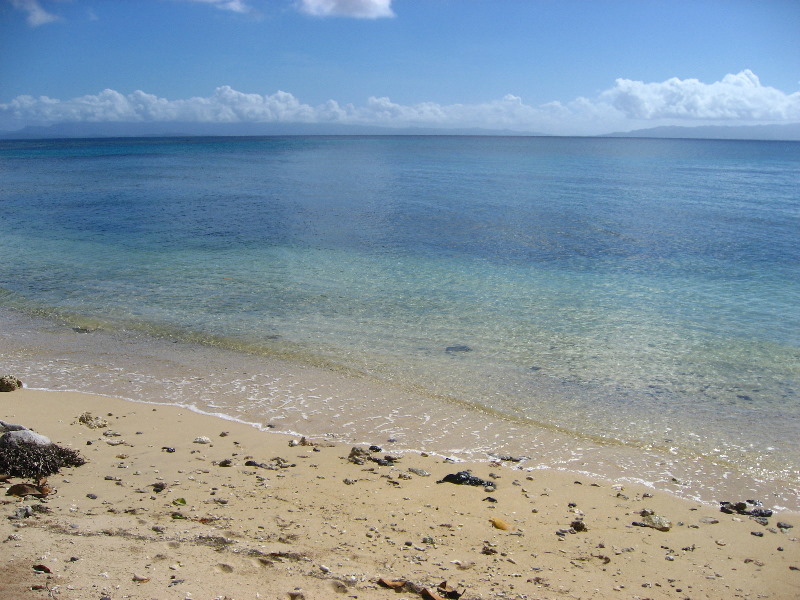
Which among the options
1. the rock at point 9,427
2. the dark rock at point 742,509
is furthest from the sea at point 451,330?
the rock at point 9,427

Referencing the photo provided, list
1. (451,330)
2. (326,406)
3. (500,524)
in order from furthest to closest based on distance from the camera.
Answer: (451,330) → (326,406) → (500,524)

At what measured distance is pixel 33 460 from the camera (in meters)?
6.86

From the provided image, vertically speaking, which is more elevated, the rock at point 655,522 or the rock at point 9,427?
the rock at point 9,427

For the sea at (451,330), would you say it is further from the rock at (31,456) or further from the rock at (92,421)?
the rock at (31,456)

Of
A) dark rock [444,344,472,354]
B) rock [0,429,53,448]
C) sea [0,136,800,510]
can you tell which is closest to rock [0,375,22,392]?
sea [0,136,800,510]

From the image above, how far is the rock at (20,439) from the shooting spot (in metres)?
6.93

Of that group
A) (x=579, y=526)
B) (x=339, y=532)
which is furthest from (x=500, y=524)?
(x=339, y=532)

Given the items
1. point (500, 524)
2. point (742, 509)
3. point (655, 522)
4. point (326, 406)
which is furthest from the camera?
point (326, 406)

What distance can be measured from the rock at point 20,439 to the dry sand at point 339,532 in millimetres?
492

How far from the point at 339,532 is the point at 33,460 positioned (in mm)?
3438

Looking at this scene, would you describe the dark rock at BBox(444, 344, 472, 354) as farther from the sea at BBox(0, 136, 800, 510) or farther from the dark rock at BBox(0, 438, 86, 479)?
the dark rock at BBox(0, 438, 86, 479)

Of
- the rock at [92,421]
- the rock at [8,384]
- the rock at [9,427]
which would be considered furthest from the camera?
the rock at [8,384]

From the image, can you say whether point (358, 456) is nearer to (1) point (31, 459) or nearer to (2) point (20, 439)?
(1) point (31, 459)

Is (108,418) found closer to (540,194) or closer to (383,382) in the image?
(383,382)
